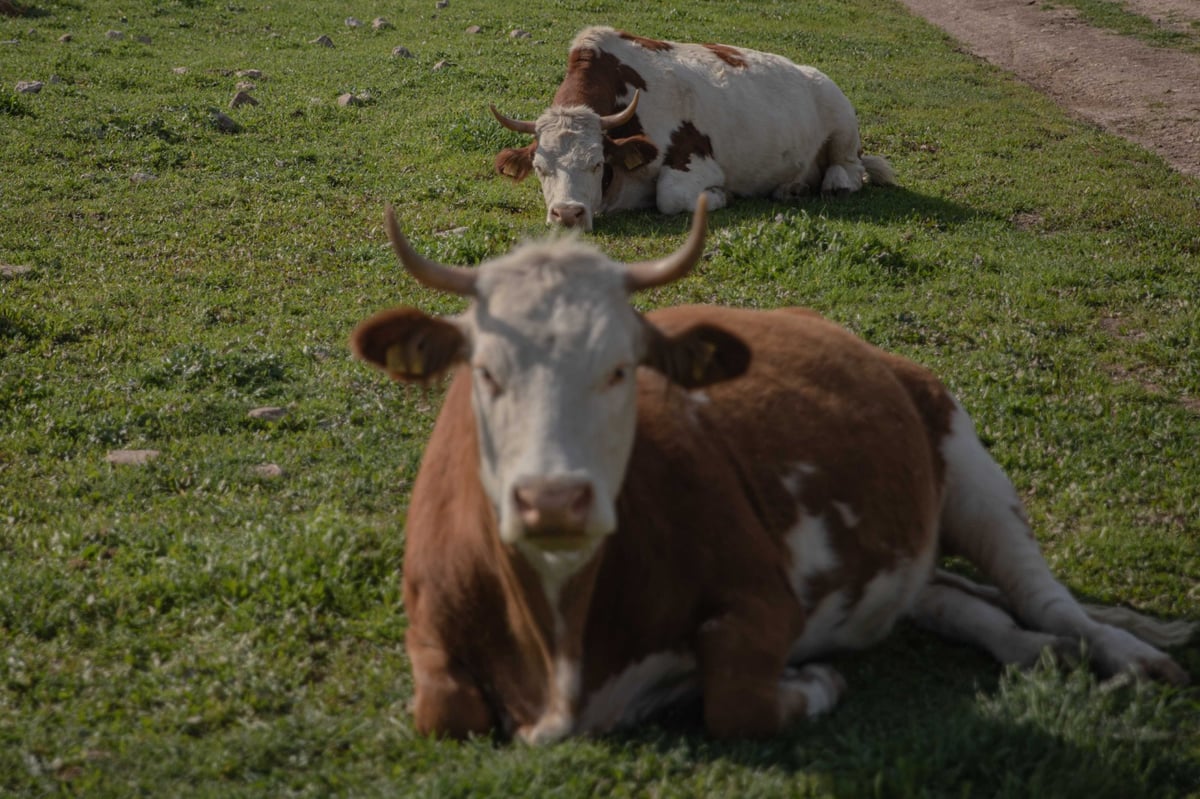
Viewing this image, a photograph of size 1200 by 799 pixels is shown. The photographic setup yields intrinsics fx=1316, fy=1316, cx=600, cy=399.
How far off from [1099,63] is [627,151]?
540 inches

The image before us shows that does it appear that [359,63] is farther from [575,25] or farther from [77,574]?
[77,574]

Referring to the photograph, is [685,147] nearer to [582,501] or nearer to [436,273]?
[436,273]

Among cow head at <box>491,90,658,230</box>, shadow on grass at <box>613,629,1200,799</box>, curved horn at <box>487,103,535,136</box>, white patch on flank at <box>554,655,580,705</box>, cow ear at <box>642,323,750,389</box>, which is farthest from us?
curved horn at <box>487,103,535,136</box>

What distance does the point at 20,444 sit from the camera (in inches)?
323

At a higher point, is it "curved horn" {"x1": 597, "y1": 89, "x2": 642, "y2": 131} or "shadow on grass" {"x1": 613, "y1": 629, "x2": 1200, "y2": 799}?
"shadow on grass" {"x1": 613, "y1": 629, "x2": 1200, "y2": 799}

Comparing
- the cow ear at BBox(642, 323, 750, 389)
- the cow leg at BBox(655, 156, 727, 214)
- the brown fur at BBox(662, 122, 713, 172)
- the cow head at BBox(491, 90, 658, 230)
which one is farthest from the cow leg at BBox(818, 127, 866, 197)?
the cow ear at BBox(642, 323, 750, 389)

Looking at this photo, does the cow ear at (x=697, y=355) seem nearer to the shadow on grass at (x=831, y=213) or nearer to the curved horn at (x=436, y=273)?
the curved horn at (x=436, y=273)

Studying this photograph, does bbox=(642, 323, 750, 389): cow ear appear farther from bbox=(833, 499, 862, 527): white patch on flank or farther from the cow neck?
bbox=(833, 499, 862, 527): white patch on flank

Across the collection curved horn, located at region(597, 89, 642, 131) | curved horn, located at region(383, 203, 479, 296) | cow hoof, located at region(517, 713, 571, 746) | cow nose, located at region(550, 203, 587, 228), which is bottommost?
cow nose, located at region(550, 203, 587, 228)

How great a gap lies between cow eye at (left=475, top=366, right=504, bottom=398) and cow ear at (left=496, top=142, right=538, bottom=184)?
10.2 metres

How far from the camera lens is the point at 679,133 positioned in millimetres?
15281

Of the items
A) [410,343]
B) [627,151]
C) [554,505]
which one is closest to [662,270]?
[410,343]

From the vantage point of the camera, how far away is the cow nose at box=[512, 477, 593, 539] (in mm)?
4160

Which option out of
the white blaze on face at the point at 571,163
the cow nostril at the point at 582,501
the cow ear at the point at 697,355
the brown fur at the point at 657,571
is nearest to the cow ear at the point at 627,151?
the white blaze on face at the point at 571,163
